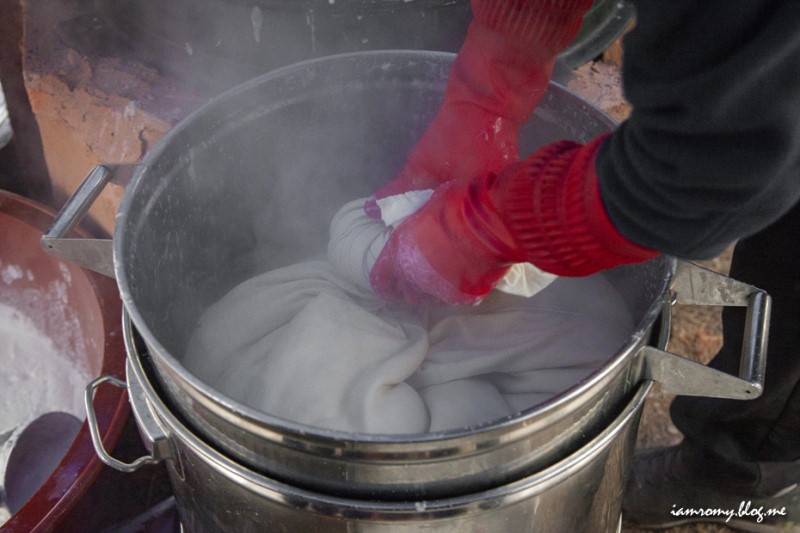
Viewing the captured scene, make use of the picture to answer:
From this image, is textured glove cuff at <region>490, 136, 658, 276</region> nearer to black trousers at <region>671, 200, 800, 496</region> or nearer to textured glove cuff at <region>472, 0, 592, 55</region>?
textured glove cuff at <region>472, 0, 592, 55</region>

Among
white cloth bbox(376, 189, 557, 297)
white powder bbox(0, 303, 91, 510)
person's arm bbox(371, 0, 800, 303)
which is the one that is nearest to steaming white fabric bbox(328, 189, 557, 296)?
white cloth bbox(376, 189, 557, 297)

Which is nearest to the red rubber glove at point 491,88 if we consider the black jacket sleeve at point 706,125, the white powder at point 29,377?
the black jacket sleeve at point 706,125

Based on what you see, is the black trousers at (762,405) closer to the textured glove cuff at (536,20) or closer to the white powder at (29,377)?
the textured glove cuff at (536,20)

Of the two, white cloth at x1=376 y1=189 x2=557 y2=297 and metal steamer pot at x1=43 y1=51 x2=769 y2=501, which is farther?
white cloth at x1=376 y1=189 x2=557 y2=297

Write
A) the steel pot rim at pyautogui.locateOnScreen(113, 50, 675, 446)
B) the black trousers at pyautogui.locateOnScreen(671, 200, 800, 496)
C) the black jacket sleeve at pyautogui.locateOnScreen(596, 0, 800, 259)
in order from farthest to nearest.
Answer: the black trousers at pyautogui.locateOnScreen(671, 200, 800, 496)
the steel pot rim at pyautogui.locateOnScreen(113, 50, 675, 446)
the black jacket sleeve at pyautogui.locateOnScreen(596, 0, 800, 259)

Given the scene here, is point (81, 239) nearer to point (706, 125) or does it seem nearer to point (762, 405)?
point (706, 125)

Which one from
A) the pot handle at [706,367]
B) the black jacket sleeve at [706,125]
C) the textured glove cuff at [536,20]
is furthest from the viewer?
the textured glove cuff at [536,20]

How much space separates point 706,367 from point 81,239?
766mm

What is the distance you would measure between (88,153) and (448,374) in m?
0.92

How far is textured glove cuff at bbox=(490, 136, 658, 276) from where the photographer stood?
2.33 feet

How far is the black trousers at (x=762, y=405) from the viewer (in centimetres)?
112

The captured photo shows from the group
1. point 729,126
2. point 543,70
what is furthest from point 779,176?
point 543,70

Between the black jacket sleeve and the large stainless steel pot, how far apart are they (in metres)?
0.29

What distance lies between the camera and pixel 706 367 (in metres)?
0.82
